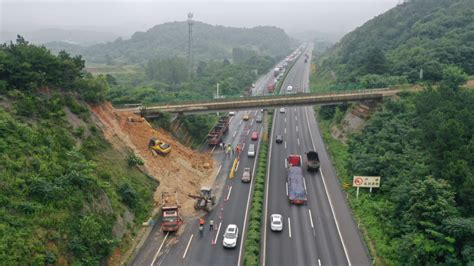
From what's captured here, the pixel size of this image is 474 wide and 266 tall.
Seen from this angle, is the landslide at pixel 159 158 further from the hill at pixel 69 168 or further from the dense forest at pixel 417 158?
the dense forest at pixel 417 158

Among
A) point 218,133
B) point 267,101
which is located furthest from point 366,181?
point 218,133

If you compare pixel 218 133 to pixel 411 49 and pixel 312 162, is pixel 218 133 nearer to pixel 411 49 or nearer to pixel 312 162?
pixel 312 162

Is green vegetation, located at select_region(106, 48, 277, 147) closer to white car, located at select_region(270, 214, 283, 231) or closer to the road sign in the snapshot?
white car, located at select_region(270, 214, 283, 231)

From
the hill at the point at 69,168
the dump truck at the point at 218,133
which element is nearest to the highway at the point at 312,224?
Answer: the dump truck at the point at 218,133

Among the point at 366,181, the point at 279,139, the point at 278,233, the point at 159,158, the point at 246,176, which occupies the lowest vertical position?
the point at 278,233

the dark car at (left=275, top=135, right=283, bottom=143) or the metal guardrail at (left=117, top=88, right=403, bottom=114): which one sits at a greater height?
the metal guardrail at (left=117, top=88, right=403, bottom=114)

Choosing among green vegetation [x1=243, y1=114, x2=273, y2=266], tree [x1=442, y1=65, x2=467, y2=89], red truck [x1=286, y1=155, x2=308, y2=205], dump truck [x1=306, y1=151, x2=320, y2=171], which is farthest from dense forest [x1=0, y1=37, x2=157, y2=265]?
tree [x1=442, y1=65, x2=467, y2=89]
